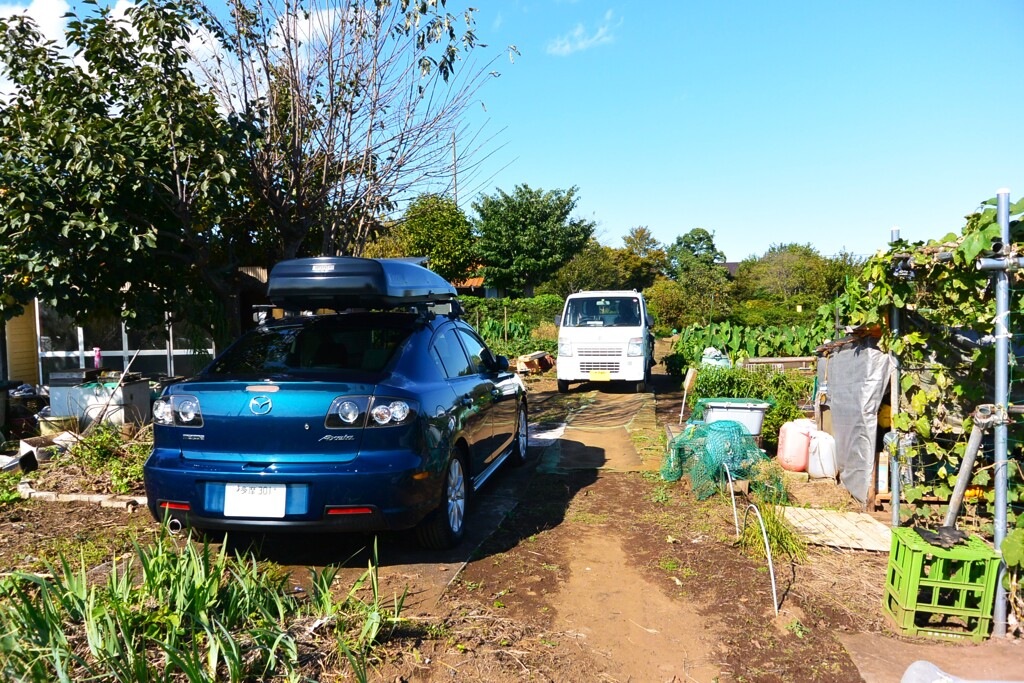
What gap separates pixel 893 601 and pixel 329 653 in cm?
298

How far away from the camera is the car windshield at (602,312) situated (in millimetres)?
13328

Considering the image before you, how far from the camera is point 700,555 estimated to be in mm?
4672

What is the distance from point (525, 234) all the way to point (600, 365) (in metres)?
17.9

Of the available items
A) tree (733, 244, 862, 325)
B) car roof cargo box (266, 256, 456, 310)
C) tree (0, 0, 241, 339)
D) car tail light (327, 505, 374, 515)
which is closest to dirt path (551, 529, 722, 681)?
car tail light (327, 505, 374, 515)

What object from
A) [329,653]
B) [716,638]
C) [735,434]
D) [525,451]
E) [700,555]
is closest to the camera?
[329,653]

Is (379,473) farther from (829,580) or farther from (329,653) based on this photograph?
(829,580)

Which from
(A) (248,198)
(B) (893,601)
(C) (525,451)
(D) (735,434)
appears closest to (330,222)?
(A) (248,198)

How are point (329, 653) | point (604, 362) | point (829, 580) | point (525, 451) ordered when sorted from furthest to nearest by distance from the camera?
point (604, 362) < point (525, 451) < point (829, 580) < point (329, 653)

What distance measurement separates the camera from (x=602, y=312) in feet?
44.3

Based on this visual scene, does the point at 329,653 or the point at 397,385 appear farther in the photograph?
the point at 397,385

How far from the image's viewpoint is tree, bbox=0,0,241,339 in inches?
218

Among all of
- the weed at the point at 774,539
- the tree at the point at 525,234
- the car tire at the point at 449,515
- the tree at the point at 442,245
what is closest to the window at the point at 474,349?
the car tire at the point at 449,515

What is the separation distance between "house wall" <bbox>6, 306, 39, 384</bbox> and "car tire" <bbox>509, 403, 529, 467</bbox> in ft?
32.8

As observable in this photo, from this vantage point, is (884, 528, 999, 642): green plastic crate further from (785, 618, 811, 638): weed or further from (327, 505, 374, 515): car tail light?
(327, 505, 374, 515): car tail light
